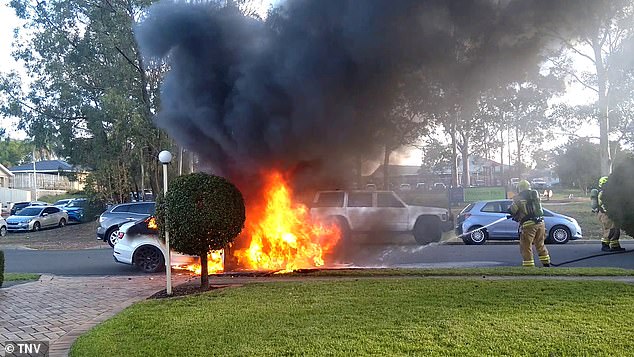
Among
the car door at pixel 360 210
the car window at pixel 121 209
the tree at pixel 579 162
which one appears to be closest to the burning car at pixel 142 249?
the car door at pixel 360 210

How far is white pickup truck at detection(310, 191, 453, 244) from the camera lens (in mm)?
11586

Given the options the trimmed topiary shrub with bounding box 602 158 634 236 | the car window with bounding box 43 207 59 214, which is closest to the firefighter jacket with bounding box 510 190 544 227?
the trimmed topiary shrub with bounding box 602 158 634 236

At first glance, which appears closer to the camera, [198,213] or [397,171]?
[198,213]

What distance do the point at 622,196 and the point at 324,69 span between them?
5.47m

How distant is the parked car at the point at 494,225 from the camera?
14762mm

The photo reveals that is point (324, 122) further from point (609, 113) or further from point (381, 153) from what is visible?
point (609, 113)

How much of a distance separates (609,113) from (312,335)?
1513 centimetres

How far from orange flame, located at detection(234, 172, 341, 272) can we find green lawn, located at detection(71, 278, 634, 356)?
2129 mm

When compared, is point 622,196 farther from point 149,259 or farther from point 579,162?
point 579,162

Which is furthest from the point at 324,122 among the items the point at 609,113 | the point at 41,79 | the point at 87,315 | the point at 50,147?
the point at 50,147

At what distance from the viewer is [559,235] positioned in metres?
14.8

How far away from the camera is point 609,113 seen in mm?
16547

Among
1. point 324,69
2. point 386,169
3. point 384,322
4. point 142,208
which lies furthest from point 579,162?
point 384,322

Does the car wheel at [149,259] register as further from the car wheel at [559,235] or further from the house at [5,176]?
the house at [5,176]
